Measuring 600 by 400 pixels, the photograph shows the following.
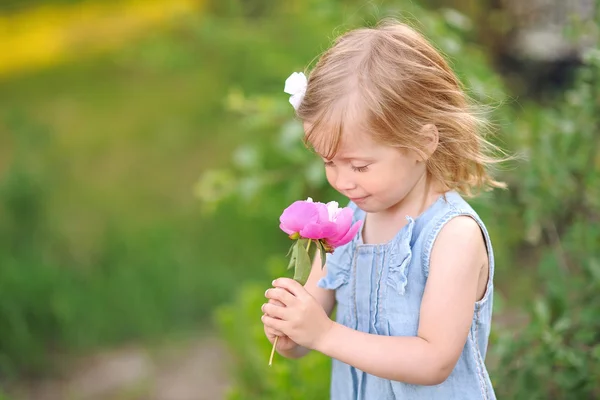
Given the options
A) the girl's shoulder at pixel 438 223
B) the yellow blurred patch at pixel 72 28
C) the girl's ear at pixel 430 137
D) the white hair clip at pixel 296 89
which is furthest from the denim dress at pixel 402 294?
the yellow blurred patch at pixel 72 28

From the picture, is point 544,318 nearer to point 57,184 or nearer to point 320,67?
point 320,67

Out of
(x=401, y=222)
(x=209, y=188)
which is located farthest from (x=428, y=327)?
(x=209, y=188)

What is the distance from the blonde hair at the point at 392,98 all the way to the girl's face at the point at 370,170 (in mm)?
17

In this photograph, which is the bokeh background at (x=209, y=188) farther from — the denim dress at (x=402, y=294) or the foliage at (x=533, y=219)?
the denim dress at (x=402, y=294)

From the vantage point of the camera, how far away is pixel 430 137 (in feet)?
5.10

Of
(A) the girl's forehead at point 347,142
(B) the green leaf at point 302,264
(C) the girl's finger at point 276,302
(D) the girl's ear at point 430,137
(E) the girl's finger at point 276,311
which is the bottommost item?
(E) the girl's finger at point 276,311

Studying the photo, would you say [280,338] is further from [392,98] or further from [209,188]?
[209,188]

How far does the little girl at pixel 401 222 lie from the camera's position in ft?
4.91

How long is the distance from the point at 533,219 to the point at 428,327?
1.05m

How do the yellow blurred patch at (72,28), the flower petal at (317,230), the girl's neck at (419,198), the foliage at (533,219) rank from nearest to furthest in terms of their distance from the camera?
the flower petal at (317,230) < the girl's neck at (419,198) < the foliage at (533,219) < the yellow blurred patch at (72,28)

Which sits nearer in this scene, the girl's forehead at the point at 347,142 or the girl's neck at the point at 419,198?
the girl's forehead at the point at 347,142

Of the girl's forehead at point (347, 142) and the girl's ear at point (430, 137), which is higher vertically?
the girl's forehead at point (347, 142)

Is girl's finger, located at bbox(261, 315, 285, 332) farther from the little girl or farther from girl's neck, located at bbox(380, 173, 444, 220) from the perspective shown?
girl's neck, located at bbox(380, 173, 444, 220)

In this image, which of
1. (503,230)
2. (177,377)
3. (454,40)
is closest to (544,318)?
(503,230)
